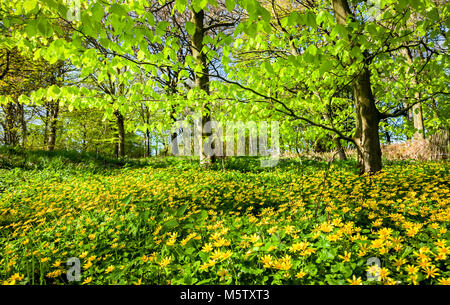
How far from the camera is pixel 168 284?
67.6 inches

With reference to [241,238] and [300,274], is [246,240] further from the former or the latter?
[300,274]

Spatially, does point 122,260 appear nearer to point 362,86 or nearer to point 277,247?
point 277,247

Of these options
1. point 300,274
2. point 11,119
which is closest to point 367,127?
point 300,274

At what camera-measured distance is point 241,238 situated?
7.02ft

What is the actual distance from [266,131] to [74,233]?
4.92 m

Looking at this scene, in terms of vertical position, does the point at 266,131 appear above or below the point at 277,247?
above

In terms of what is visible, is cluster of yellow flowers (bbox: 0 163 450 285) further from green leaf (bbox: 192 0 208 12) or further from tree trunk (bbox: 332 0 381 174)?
green leaf (bbox: 192 0 208 12)

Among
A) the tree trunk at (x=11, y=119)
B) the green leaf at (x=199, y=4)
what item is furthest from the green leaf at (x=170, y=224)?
the tree trunk at (x=11, y=119)

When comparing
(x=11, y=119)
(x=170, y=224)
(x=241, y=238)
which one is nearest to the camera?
(x=241, y=238)

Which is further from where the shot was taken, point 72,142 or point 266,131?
point 72,142

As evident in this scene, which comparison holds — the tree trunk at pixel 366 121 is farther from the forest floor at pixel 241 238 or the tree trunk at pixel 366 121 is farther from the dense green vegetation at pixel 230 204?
the forest floor at pixel 241 238

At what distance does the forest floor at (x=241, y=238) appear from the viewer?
1629mm

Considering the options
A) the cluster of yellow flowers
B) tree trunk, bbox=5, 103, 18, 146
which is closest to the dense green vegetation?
the cluster of yellow flowers
